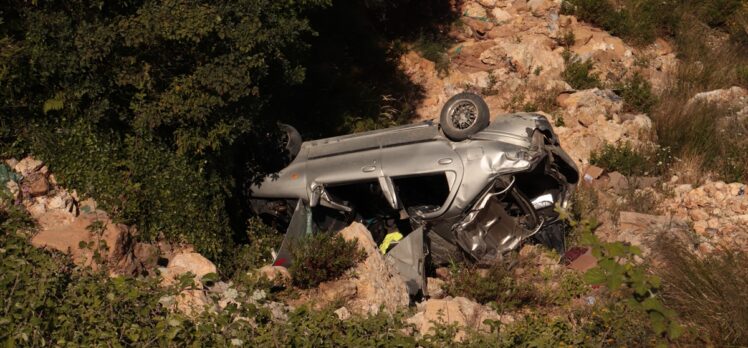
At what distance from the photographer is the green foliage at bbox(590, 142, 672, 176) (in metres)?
11.7

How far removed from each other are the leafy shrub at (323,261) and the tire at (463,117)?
1.77 metres

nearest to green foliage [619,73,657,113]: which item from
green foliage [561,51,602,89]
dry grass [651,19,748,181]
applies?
dry grass [651,19,748,181]

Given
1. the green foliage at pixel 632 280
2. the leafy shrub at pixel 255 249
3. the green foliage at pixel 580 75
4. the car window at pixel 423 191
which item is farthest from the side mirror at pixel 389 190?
the green foliage at pixel 580 75

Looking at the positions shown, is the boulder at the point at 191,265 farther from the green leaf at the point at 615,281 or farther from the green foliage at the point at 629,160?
the green foliage at the point at 629,160

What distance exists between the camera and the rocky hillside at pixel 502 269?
5980 mm

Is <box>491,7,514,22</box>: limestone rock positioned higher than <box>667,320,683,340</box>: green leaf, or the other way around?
<box>667,320,683,340</box>: green leaf

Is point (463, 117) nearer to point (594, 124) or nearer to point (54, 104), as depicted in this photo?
point (594, 124)

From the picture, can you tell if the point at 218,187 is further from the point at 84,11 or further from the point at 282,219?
the point at 84,11

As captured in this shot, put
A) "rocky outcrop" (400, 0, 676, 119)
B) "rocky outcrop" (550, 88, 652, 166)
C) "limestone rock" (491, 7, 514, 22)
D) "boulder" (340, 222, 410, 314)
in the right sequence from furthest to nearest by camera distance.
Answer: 1. "limestone rock" (491, 7, 514, 22)
2. "rocky outcrop" (400, 0, 676, 119)
3. "rocky outcrop" (550, 88, 652, 166)
4. "boulder" (340, 222, 410, 314)

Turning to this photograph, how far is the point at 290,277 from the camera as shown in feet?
27.3

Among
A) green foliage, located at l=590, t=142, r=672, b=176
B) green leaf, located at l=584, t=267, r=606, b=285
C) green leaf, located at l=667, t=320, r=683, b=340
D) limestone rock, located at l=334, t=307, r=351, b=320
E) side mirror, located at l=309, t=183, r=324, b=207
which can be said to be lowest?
green foliage, located at l=590, t=142, r=672, b=176

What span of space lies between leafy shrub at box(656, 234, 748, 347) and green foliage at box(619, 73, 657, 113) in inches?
223

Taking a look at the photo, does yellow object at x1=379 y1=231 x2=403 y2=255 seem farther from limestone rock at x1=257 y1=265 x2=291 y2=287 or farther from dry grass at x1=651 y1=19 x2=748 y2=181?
dry grass at x1=651 y1=19 x2=748 y2=181

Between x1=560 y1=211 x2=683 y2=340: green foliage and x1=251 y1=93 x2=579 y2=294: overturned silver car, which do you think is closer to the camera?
→ x1=560 y1=211 x2=683 y2=340: green foliage
